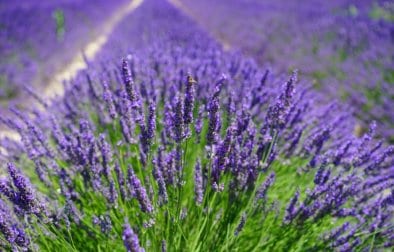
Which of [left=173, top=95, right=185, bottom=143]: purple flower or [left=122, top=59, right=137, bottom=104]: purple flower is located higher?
[left=122, top=59, right=137, bottom=104]: purple flower

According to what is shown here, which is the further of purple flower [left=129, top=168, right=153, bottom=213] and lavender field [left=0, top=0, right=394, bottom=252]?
lavender field [left=0, top=0, right=394, bottom=252]

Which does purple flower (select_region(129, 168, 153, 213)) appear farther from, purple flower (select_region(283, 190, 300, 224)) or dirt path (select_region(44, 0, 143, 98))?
dirt path (select_region(44, 0, 143, 98))

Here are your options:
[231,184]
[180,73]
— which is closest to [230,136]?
[231,184]

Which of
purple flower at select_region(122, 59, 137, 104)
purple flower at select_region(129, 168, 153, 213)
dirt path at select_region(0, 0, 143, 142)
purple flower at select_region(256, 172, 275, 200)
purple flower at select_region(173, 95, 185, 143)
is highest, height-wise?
dirt path at select_region(0, 0, 143, 142)

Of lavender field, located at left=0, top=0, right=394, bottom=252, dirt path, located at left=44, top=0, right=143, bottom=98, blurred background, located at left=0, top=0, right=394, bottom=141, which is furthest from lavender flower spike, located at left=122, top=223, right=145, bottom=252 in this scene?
dirt path, located at left=44, top=0, right=143, bottom=98

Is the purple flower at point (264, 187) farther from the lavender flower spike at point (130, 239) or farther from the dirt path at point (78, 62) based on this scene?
the dirt path at point (78, 62)

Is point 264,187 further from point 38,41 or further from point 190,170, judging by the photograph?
point 38,41

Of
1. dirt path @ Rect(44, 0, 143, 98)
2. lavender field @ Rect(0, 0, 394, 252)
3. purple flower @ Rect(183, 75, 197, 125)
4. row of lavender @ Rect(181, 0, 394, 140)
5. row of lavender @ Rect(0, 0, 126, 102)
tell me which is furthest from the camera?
row of lavender @ Rect(0, 0, 126, 102)

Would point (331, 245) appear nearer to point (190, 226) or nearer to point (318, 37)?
Result: point (190, 226)

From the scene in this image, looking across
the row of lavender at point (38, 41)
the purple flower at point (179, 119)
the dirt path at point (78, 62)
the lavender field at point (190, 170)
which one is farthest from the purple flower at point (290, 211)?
the row of lavender at point (38, 41)
